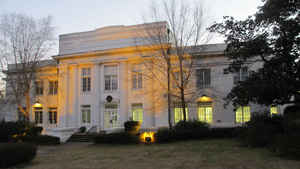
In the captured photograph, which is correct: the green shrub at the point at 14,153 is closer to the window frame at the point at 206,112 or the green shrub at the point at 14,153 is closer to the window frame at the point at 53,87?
the window frame at the point at 206,112

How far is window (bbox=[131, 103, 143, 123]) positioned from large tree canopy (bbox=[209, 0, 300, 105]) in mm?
12491

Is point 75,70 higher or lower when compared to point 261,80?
higher

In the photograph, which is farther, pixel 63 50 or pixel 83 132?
pixel 63 50

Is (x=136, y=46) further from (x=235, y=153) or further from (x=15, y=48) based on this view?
(x=235, y=153)

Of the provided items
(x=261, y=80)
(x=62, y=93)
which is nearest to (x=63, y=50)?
(x=62, y=93)

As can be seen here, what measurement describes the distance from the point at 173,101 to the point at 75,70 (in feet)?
36.1

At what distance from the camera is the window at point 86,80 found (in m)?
28.6

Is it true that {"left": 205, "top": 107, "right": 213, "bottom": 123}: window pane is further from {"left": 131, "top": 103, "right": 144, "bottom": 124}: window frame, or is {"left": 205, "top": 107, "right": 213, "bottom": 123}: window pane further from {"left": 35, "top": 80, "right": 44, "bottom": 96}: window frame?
{"left": 35, "top": 80, "right": 44, "bottom": 96}: window frame

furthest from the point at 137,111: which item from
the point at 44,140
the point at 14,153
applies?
the point at 14,153

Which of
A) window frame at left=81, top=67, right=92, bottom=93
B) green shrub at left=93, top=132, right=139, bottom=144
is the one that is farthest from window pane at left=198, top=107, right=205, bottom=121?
window frame at left=81, top=67, right=92, bottom=93

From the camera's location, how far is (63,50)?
3041 centimetres

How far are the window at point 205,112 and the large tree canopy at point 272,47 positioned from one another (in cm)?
923

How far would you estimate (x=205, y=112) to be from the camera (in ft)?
82.1

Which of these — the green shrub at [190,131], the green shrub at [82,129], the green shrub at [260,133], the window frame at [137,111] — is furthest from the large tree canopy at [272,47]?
the green shrub at [82,129]
